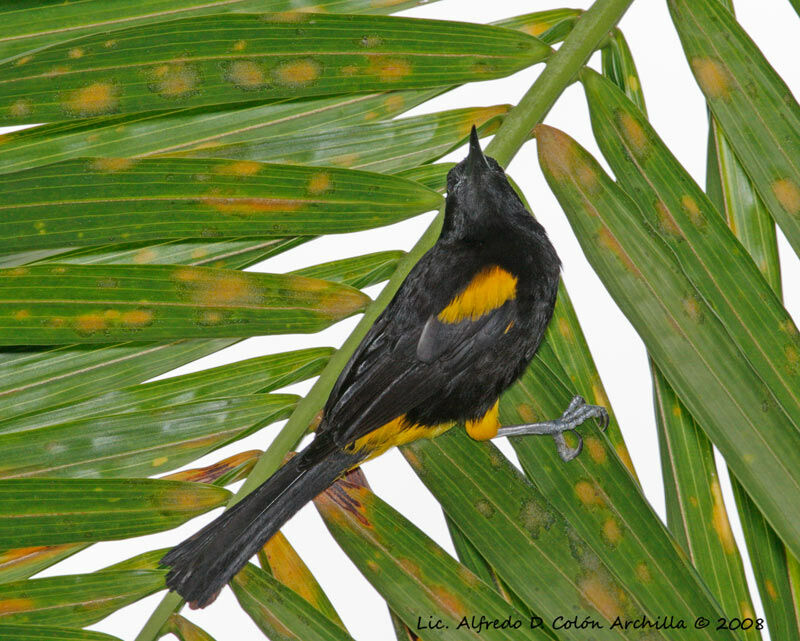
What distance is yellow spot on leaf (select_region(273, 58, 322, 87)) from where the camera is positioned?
1.79 meters

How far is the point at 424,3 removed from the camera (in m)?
2.17

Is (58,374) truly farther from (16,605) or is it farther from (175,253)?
(16,605)

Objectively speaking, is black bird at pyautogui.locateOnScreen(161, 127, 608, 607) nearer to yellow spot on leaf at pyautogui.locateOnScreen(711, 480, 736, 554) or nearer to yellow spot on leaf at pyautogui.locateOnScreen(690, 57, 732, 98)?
yellow spot on leaf at pyautogui.locateOnScreen(711, 480, 736, 554)

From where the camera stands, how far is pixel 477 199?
2180mm

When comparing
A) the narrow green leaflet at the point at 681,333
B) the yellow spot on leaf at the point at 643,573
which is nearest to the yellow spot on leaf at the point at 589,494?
the yellow spot on leaf at the point at 643,573

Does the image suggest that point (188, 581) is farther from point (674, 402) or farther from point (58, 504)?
point (674, 402)

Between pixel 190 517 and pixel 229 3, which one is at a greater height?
pixel 229 3

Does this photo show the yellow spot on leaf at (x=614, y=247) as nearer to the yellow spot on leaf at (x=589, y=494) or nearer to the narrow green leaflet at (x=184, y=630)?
Result: the yellow spot on leaf at (x=589, y=494)

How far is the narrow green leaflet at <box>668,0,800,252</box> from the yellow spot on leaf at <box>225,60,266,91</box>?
1.01 metres

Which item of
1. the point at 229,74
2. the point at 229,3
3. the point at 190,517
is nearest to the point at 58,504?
the point at 190,517

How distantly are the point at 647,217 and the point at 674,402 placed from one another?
18.5 inches

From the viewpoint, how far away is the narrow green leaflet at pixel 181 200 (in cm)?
167

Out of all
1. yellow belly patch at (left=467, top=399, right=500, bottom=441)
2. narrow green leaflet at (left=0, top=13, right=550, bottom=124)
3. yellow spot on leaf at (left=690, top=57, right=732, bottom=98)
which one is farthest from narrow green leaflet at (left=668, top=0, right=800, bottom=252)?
yellow belly patch at (left=467, top=399, right=500, bottom=441)

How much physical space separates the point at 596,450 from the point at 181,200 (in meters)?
1.09
